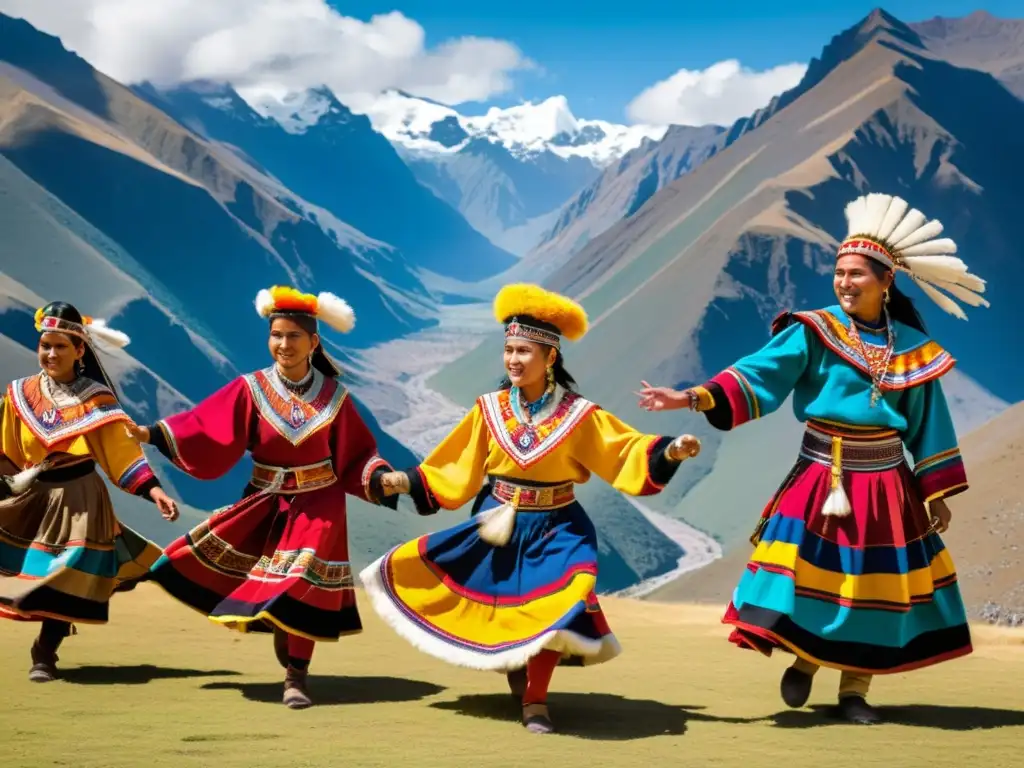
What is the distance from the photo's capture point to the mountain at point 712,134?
232ft

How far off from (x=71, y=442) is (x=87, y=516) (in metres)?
0.35

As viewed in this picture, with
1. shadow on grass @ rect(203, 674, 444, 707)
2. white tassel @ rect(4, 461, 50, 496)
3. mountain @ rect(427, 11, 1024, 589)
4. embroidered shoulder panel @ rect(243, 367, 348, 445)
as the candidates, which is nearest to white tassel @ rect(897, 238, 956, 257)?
embroidered shoulder panel @ rect(243, 367, 348, 445)

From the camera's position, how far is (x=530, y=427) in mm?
5684

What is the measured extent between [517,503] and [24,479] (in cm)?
232

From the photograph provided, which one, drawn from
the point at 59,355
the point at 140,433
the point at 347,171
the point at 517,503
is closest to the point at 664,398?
the point at 517,503

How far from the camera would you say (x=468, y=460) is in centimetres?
579

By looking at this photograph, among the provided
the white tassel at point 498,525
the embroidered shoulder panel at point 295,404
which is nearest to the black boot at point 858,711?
the white tassel at point 498,525

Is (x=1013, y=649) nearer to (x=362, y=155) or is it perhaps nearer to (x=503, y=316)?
(x=503, y=316)

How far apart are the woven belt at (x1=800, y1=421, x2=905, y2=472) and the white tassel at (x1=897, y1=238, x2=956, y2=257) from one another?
781mm

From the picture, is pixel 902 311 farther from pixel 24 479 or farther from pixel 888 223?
pixel 24 479

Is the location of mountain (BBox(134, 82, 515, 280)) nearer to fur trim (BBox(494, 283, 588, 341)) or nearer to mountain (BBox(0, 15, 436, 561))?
mountain (BBox(0, 15, 436, 561))

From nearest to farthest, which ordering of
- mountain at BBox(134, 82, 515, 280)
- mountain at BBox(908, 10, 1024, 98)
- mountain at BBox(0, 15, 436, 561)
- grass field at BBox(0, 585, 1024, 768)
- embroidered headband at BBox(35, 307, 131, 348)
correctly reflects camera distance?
grass field at BBox(0, 585, 1024, 768), embroidered headband at BBox(35, 307, 131, 348), mountain at BBox(0, 15, 436, 561), mountain at BBox(908, 10, 1024, 98), mountain at BBox(134, 82, 515, 280)

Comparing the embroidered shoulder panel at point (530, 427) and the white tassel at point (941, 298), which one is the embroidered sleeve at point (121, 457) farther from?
the white tassel at point (941, 298)

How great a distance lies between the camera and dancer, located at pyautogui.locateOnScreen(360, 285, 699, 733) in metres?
5.44
